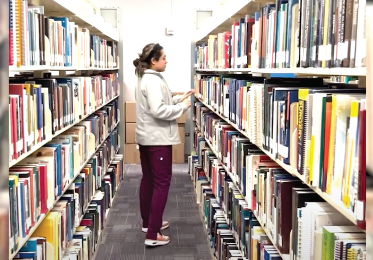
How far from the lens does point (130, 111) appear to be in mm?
7535

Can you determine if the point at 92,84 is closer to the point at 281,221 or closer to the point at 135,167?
the point at 281,221

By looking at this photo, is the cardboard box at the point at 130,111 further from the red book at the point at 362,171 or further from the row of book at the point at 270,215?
the red book at the point at 362,171

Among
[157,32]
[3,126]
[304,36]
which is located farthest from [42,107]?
[157,32]

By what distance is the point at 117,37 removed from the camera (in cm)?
652

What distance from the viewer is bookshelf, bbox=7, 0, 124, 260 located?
6.58 ft

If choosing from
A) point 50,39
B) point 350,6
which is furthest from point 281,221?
point 50,39

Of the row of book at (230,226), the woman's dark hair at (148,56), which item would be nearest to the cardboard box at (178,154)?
the row of book at (230,226)

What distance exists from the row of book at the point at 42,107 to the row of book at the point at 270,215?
1040mm

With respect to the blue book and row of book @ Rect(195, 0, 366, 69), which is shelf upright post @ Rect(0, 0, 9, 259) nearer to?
row of book @ Rect(195, 0, 366, 69)

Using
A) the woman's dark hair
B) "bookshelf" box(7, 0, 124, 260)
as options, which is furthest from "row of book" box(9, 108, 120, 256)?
the woman's dark hair

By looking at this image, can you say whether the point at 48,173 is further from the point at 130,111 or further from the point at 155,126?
the point at 130,111

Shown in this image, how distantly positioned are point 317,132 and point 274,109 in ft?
1.94

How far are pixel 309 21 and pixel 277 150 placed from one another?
0.61 meters

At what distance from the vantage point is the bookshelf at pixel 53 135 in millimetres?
2006
